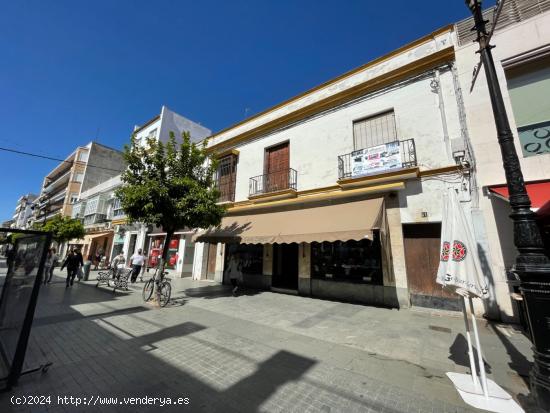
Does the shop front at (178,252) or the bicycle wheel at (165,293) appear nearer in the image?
the bicycle wheel at (165,293)

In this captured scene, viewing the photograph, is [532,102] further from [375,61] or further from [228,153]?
[228,153]

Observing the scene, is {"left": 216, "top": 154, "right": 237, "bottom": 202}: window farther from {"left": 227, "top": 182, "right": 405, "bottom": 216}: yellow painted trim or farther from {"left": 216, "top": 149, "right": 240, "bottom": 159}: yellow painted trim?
{"left": 227, "top": 182, "right": 405, "bottom": 216}: yellow painted trim

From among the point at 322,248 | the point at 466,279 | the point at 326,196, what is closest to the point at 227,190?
the point at 326,196

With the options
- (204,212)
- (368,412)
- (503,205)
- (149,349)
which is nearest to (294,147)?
(204,212)

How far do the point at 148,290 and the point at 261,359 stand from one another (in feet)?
21.7

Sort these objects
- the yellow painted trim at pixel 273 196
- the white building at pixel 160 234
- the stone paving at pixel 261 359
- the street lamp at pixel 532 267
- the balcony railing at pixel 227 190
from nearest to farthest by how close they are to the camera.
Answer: the street lamp at pixel 532 267, the stone paving at pixel 261 359, the yellow painted trim at pixel 273 196, the balcony railing at pixel 227 190, the white building at pixel 160 234

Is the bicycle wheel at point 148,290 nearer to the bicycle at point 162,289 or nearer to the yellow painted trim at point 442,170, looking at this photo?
the bicycle at point 162,289

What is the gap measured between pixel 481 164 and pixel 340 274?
19.1 feet

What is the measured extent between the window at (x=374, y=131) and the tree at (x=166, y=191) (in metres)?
6.21

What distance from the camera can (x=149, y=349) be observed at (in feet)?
15.1

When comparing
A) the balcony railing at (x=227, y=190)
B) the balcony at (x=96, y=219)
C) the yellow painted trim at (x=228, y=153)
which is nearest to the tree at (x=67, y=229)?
the balcony at (x=96, y=219)

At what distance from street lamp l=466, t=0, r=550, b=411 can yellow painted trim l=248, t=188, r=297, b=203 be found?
7729 millimetres

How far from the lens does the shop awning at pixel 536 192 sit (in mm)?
5859

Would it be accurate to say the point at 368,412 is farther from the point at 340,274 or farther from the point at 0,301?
the point at 340,274
